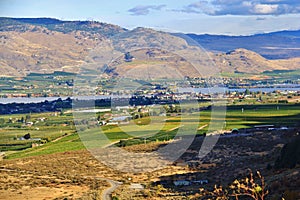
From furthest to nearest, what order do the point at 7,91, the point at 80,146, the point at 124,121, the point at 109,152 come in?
the point at 7,91 < the point at 124,121 < the point at 80,146 < the point at 109,152

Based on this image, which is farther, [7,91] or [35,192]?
[7,91]

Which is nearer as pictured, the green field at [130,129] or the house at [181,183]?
the house at [181,183]

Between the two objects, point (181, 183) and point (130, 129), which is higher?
point (130, 129)

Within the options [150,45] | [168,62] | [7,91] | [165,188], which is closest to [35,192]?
[165,188]

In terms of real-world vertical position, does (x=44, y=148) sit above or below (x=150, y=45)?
below

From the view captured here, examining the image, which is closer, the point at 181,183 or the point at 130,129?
the point at 181,183

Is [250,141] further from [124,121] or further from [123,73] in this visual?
[123,73]

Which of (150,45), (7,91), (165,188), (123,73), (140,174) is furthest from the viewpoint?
(7,91)

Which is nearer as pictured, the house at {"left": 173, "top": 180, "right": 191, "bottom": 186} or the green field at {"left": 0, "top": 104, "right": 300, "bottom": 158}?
the house at {"left": 173, "top": 180, "right": 191, "bottom": 186}
